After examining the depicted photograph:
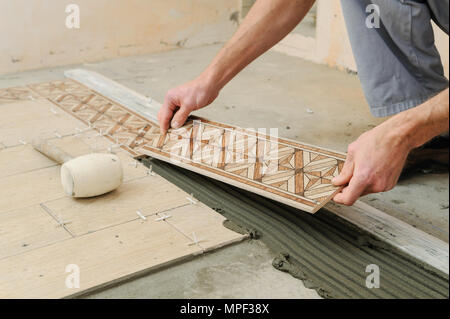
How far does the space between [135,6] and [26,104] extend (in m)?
1.87

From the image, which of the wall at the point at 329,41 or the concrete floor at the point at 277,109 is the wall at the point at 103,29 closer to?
the concrete floor at the point at 277,109

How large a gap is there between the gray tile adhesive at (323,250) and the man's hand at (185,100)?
0.33 metres

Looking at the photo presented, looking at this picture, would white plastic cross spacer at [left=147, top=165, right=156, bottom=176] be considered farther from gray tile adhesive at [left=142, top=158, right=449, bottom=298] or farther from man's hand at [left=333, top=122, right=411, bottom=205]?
man's hand at [left=333, top=122, right=411, bottom=205]

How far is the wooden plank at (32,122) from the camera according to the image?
2.73m

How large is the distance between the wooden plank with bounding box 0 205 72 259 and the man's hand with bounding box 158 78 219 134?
686 mm

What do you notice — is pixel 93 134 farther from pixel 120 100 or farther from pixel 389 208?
pixel 389 208

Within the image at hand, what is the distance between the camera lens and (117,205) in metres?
2.08

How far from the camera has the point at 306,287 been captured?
1.62 m

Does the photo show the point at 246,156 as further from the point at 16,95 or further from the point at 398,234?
the point at 16,95

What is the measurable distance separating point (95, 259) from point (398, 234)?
3.28 feet

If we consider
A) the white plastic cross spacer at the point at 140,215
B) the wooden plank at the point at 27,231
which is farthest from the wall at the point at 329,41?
the wooden plank at the point at 27,231

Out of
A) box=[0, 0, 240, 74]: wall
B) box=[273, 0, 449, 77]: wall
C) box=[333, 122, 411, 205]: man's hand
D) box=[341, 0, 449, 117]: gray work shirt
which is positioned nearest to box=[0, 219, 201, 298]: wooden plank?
box=[333, 122, 411, 205]: man's hand

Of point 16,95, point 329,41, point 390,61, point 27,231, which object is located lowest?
point 27,231

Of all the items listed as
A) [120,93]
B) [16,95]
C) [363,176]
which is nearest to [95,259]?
[363,176]
